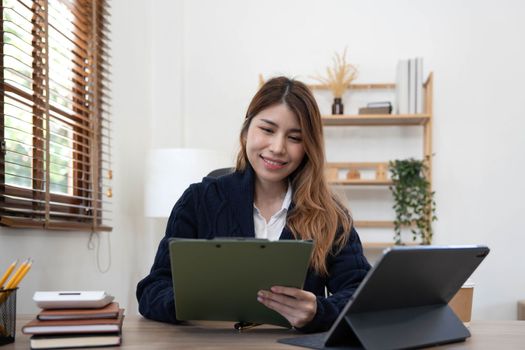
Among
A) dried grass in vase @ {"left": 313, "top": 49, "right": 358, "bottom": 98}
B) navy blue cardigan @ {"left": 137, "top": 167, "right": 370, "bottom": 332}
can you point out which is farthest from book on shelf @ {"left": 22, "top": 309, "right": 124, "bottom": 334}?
dried grass in vase @ {"left": 313, "top": 49, "right": 358, "bottom": 98}

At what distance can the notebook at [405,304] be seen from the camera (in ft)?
3.71

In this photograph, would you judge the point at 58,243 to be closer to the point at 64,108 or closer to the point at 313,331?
the point at 64,108

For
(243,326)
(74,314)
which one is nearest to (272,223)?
(243,326)

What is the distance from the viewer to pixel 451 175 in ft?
13.1

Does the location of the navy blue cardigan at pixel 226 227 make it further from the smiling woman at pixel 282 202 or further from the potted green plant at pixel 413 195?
the potted green plant at pixel 413 195

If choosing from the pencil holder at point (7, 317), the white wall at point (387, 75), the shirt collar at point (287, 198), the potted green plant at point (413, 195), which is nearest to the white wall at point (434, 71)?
the white wall at point (387, 75)

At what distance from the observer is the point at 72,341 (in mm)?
1187

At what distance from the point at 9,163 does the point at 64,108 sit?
0.67 metres

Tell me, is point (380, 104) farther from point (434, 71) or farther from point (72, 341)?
point (72, 341)

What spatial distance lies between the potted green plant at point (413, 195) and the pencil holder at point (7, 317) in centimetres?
282

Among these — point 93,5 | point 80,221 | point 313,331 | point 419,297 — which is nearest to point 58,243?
point 80,221

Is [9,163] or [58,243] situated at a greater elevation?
[9,163]

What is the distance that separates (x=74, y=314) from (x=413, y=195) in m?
2.90

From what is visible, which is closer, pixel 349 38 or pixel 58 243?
pixel 58 243
